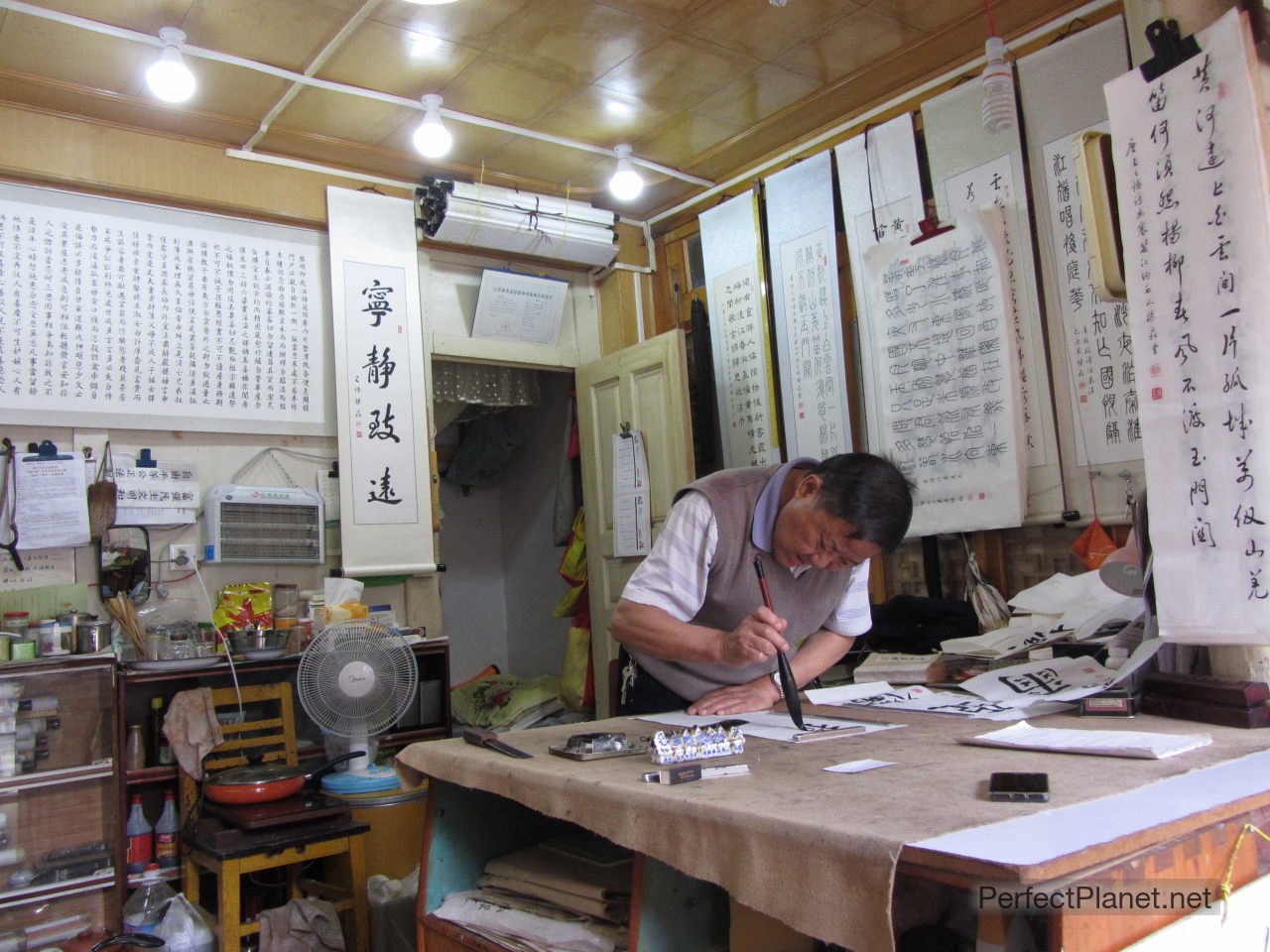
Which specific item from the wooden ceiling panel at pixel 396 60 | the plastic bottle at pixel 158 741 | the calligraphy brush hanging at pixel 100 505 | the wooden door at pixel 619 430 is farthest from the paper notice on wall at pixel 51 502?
the wooden door at pixel 619 430

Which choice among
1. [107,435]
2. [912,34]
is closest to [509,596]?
[107,435]

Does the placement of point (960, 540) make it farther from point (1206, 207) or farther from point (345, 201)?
point (345, 201)

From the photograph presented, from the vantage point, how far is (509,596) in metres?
7.31

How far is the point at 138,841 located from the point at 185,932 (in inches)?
33.6

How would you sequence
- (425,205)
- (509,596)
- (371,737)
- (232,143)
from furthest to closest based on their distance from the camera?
(509,596)
(425,205)
(232,143)
(371,737)

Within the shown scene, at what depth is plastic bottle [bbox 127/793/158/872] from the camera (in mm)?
3528

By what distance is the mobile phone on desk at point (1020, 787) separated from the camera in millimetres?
1152

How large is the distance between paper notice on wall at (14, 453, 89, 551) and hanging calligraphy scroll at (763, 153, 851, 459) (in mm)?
3087

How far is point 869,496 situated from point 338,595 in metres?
2.93

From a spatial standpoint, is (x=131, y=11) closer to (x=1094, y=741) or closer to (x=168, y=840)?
(x=168, y=840)

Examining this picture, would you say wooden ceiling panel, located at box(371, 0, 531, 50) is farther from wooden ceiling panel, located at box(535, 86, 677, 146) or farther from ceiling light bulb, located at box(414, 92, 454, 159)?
wooden ceiling panel, located at box(535, 86, 677, 146)

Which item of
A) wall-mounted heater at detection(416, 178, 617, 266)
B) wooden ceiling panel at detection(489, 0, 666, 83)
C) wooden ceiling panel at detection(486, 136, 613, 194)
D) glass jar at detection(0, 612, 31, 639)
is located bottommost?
glass jar at detection(0, 612, 31, 639)

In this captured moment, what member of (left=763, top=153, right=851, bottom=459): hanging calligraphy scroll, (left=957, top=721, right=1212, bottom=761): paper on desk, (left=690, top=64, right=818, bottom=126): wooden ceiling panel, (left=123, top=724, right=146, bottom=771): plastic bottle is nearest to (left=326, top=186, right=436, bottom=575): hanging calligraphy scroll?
(left=123, top=724, right=146, bottom=771): plastic bottle

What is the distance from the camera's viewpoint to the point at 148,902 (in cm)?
334
